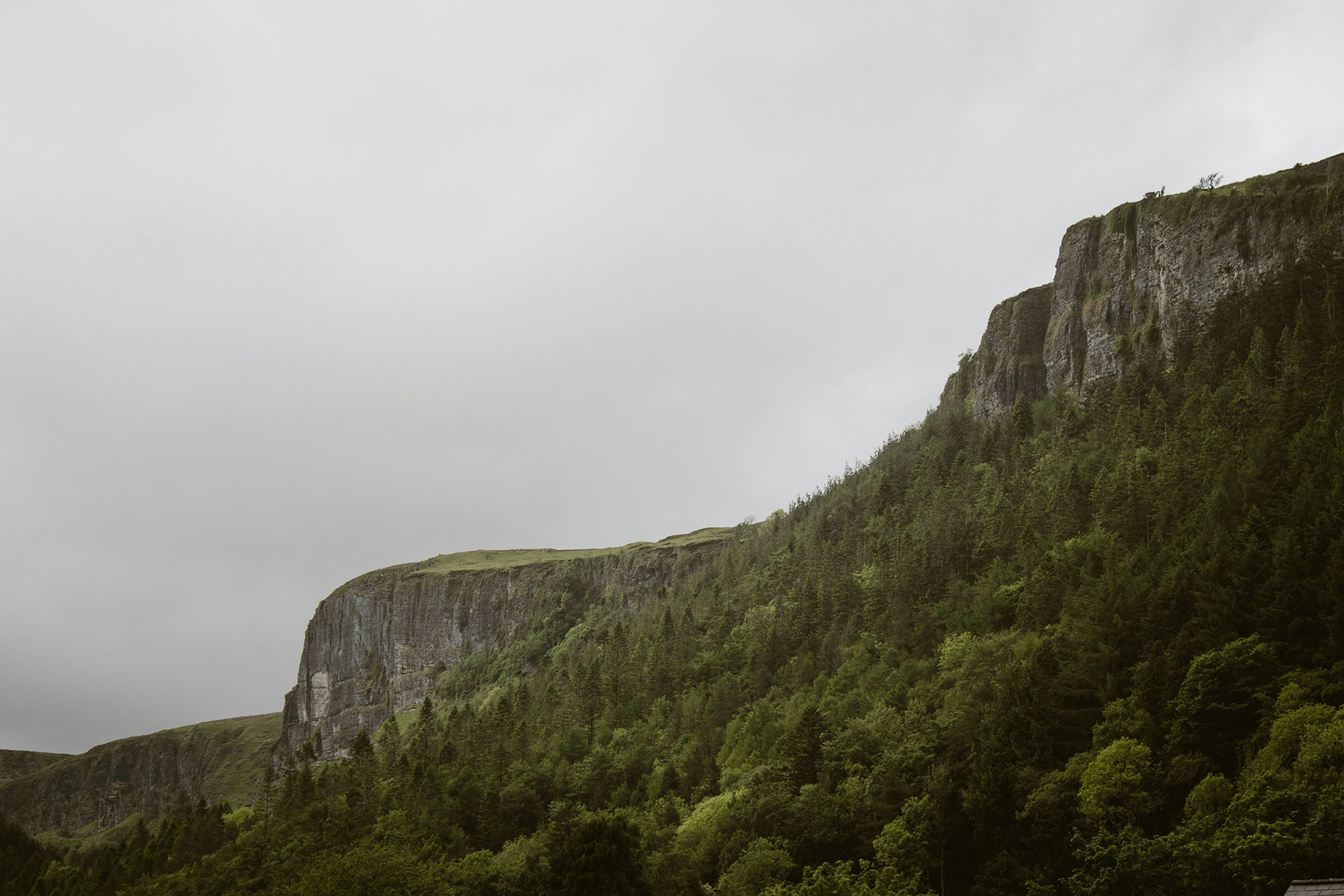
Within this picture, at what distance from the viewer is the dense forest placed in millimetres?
54469

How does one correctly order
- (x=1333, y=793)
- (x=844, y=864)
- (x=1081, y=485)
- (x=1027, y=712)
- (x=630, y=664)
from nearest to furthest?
(x=1333, y=793), (x=844, y=864), (x=1027, y=712), (x=1081, y=485), (x=630, y=664)

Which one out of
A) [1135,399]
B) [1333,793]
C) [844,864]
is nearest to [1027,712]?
[844,864]

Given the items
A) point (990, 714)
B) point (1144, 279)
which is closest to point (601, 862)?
point (990, 714)

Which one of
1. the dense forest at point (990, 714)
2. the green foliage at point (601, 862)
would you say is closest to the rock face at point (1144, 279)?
the dense forest at point (990, 714)

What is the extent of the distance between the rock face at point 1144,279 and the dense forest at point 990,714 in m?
2.21

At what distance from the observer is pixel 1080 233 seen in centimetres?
14925

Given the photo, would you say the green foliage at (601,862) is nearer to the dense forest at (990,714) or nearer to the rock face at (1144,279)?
the dense forest at (990,714)

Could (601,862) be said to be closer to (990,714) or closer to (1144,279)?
(990,714)

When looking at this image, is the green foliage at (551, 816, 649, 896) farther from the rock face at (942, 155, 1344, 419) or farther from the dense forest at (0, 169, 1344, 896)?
the rock face at (942, 155, 1344, 419)

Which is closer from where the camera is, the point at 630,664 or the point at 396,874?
the point at 396,874

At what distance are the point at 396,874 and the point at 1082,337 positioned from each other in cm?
12235

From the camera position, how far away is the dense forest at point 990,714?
54.5 metres

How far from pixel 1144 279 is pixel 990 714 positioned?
3544 inches

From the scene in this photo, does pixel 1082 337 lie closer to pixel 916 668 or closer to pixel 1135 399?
pixel 1135 399
